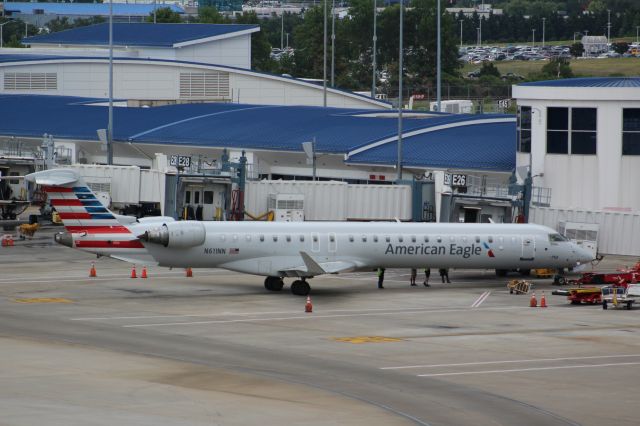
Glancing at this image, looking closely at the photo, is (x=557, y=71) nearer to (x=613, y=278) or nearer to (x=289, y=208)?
(x=289, y=208)

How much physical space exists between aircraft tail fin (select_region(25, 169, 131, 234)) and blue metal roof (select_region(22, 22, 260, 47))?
253 feet

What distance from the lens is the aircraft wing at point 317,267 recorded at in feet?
167

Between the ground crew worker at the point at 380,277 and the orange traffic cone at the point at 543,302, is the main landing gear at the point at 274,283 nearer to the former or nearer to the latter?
the ground crew worker at the point at 380,277

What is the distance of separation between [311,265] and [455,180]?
20110 millimetres

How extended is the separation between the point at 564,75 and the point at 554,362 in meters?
124

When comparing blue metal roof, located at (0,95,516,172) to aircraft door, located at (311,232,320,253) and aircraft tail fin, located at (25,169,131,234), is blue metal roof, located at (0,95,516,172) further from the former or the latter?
aircraft tail fin, located at (25,169,131,234)

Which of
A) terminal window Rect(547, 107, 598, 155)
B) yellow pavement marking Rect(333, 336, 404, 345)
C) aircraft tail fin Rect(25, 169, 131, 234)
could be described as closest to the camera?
yellow pavement marking Rect(333, 336, 404, 345)

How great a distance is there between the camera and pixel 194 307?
48.9m

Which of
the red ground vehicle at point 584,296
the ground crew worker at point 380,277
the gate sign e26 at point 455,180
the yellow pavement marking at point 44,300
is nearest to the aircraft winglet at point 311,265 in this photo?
the ground crew worker at point 380,277

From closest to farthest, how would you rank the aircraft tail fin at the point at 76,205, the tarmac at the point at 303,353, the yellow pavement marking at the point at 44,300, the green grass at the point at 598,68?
the tarmac at the point at 303,353 → the yellow pavement marking at the point at 44,300 → the aircraft tail fin at the point at 76,205 → the green grass at the point at 598,68

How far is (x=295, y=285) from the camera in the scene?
172 ft

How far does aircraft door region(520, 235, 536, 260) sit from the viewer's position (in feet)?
185

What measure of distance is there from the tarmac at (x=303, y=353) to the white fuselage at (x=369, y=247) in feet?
4.14

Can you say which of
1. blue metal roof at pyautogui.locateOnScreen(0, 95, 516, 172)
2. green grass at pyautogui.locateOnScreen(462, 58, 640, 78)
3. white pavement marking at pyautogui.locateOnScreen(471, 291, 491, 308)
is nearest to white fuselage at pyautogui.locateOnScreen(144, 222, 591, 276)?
white pavement marking at pyautogui.locateOnScreen(471, 291, 491, 308)
